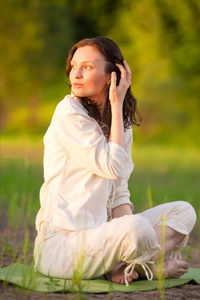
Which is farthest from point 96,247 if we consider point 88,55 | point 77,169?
point 88,55

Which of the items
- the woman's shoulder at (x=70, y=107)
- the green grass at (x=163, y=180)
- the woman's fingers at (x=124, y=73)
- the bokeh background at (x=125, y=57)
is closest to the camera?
the woman's shoulder at (x=70, y=107)

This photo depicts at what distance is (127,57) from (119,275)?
2126cm

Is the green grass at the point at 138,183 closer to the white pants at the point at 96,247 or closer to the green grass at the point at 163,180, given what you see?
the green grass at the point at 163,180

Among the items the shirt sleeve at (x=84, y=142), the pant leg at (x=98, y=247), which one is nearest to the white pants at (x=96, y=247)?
the pant leg at (x=98, y=247)

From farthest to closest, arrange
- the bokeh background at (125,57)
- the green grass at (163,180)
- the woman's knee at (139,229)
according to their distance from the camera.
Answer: the bokeh background at (125,57) → the green grass at (163,180) → the woman's knee at (139,229)

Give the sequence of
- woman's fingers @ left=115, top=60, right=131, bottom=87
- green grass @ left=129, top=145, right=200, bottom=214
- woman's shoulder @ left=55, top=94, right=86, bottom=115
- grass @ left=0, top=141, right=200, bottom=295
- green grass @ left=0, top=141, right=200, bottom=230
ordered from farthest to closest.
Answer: green grass @ left=129, top=145, right=200, bottom=214, green grass @ left=0, top=141, right=200, bottom=230, grass @ left=0, top=141, right=200, bottom=295, woman's fingers @ left=115, top=60, right=131, bottom=87, woman's shoulder @ left=55, top=94, right=86, bottom=115

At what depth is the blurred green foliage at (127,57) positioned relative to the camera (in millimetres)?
21141

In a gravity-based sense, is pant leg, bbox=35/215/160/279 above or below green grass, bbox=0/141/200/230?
below

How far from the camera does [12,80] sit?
24672mm

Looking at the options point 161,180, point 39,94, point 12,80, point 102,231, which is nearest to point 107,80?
point 102,231

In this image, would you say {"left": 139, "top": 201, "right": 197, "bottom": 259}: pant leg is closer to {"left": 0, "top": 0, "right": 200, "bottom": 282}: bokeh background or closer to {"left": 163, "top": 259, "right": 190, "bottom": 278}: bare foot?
{"left": 163, "top": 259, "right": 190, "bottom": 278}: bare foot

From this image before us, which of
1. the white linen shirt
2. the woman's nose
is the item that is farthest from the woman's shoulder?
the woman's nose

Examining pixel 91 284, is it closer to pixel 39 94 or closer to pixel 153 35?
pixel 153 35

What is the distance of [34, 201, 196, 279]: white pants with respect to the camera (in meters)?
2.50
